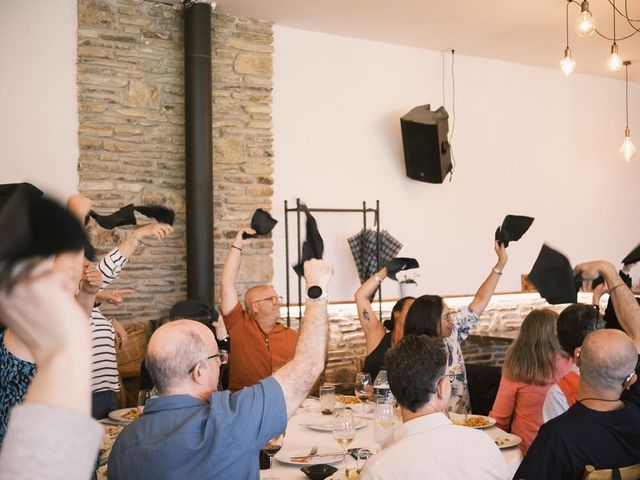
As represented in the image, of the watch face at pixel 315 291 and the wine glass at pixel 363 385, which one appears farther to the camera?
the wine glass at pixel 363 385

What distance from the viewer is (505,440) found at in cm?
312

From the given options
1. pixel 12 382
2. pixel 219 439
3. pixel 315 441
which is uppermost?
pixel 12 382

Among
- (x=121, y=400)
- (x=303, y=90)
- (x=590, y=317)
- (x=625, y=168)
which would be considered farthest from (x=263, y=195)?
(x=625, y=168)

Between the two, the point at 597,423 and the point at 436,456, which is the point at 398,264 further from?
the point at 436,456

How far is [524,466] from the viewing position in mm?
2504

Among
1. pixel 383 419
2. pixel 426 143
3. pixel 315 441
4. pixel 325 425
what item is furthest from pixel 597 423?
pixel 426 143

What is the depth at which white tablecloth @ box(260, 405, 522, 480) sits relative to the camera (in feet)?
8.91

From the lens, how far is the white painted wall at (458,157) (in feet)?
22.2

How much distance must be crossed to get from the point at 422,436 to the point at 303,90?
4976mm

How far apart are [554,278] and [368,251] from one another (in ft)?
9.64

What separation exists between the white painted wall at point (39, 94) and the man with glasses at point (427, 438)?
375 cm

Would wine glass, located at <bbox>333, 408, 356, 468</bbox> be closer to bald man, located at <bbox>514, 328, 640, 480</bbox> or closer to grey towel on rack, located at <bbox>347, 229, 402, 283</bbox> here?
bald man, located at <bbox>514, 328, 640, 480</bbox>

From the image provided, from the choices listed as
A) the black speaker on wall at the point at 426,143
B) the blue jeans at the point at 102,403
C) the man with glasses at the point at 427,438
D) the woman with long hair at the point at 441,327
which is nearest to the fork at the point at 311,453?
the man with glasses at the point at 427,438

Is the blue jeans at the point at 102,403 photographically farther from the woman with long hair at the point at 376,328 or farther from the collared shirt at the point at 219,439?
the collared shirt at the point at 219,439
